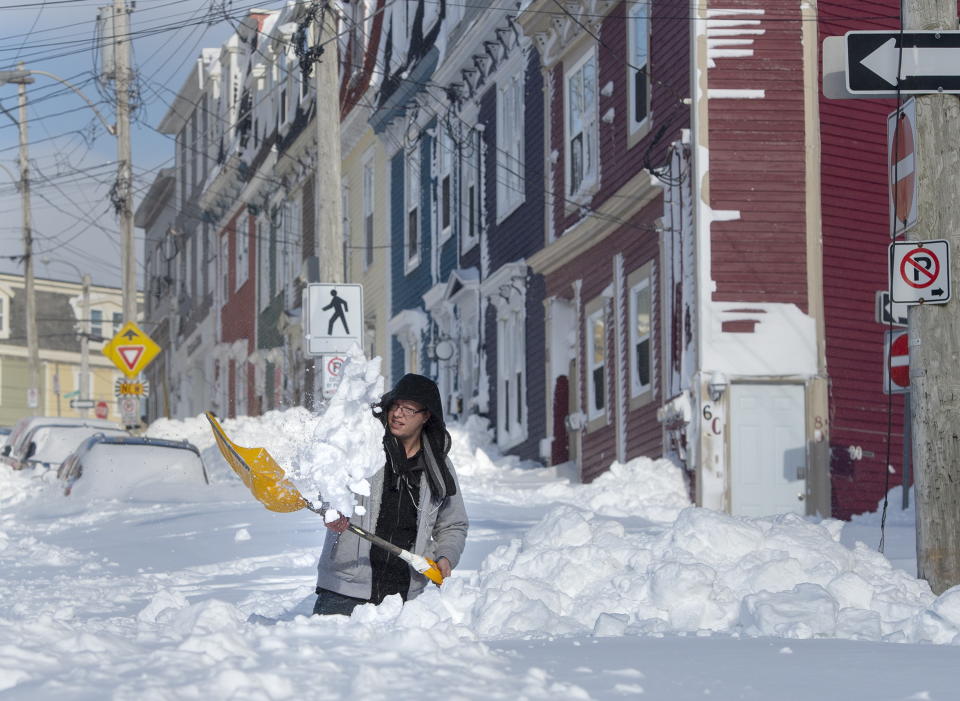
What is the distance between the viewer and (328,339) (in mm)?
18047

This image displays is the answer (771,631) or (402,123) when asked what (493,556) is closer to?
(771,631)

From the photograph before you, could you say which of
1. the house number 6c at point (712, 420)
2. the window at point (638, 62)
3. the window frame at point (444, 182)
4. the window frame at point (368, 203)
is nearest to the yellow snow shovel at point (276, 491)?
the house number 6c at point (712, 420)

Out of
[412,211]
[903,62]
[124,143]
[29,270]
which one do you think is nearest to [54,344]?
[29,270]

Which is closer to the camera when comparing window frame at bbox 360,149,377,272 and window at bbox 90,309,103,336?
window frame at bbox 360,149,377,272

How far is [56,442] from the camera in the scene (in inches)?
1174

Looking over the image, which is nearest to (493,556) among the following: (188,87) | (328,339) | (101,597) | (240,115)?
(101,597)

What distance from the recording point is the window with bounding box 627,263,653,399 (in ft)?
71.1

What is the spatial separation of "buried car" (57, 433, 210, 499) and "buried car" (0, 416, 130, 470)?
6713mm

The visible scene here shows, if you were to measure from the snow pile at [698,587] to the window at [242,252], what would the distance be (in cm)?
3658

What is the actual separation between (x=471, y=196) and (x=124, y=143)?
9017mm

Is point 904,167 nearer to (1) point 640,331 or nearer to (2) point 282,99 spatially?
(1) point 640,331

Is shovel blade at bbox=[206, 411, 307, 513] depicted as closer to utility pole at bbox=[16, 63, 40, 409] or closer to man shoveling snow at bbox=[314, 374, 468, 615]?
man shoveling snow at bbox=[314, 374, 468, 615]

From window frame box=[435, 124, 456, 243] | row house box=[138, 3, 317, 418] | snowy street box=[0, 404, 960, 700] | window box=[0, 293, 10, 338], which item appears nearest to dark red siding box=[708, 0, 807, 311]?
snowy street box=[0, 404, 960, 700]

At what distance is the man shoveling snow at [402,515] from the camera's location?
7.26 metres
